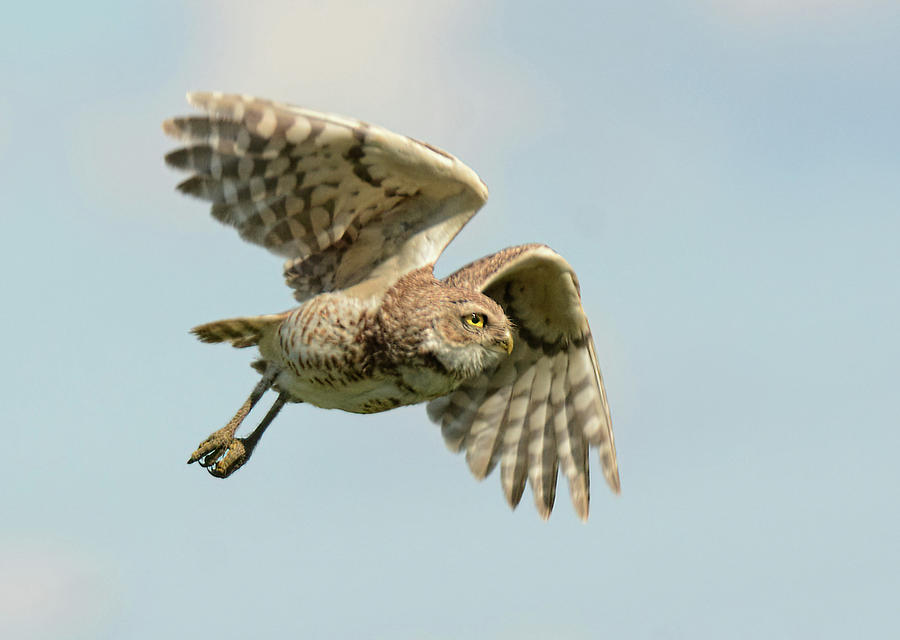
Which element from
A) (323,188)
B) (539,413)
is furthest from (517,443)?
(323,188)

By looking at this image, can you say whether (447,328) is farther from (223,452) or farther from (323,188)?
(223,452)

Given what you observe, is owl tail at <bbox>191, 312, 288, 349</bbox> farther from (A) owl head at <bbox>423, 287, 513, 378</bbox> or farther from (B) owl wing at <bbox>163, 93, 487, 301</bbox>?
(A) owl head at <bbox>423, 287, 513, 378</bbox>

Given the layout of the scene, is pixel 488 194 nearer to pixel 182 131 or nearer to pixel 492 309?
pixel 492 309

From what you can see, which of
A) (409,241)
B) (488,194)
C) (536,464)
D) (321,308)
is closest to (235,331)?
(321,308)

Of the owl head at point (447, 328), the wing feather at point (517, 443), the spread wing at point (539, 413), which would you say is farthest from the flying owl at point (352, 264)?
the wing feather at point (517, 443)

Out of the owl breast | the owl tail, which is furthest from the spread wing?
the owl tail

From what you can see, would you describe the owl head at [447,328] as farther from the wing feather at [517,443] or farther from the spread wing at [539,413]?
the wing feather at [517,443]
